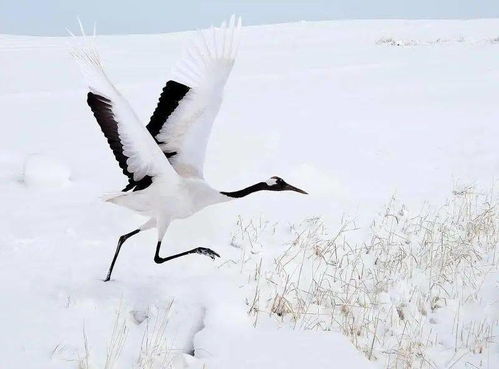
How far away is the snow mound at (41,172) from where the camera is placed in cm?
519

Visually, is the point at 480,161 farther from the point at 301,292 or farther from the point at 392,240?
the point at 301,292

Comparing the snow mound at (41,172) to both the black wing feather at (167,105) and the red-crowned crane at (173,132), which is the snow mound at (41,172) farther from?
the black wing feather at (167,105)

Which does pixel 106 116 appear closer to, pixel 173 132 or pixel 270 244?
pixel 173 132

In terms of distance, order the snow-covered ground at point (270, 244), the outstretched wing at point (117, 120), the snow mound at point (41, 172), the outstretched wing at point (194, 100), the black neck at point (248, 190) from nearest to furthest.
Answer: the outstretched wing at point (117, 120) → the snow-covered ground at point (270, 244) → the black neck at point (248, 190) → the outstretched wing at point (194, 100) → the snow mound at point (41, 172)

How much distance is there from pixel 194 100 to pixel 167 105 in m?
0.16

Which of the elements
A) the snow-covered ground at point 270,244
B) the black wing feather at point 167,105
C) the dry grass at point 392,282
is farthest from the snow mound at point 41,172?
the black wing feather at point 167,105

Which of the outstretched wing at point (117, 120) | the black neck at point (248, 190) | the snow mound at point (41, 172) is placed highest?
the outstretched wing at point (117, 120)

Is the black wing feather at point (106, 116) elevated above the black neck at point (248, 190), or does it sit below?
above

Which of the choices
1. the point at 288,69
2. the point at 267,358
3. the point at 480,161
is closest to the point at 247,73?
the point at 288,69

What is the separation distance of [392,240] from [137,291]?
2116 mm

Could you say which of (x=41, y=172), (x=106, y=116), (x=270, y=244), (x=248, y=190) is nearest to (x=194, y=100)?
(x=248, y=190)

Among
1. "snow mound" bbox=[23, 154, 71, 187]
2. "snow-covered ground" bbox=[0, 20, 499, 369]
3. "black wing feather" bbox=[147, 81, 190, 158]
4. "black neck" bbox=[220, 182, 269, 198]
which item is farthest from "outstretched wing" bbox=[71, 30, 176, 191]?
"snow mound" bbox=[23, 154, 71, 187]

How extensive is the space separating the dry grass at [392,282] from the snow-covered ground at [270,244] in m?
0.02

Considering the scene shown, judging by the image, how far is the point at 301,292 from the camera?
12.9 ft
